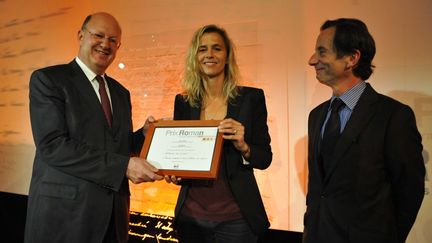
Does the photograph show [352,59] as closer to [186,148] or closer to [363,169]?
[363,169]

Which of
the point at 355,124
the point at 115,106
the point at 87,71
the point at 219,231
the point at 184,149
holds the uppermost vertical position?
the point at 87,71

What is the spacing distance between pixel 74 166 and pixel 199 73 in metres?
0.84

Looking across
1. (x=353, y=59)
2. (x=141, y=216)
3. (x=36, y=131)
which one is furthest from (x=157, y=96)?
(x=353, y=59)

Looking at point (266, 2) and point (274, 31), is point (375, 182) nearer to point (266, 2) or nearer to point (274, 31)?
point (274, 31)

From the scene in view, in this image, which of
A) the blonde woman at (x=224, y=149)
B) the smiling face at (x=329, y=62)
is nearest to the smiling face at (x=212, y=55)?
the blonde woman at (x=224, y=149)

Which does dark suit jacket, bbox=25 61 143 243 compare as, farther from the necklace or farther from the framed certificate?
the necklace

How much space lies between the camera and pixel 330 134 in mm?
1757

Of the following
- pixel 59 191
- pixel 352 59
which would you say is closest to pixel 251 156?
pixel 352 59

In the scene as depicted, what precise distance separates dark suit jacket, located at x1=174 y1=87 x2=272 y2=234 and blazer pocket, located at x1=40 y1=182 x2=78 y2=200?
20.3 inches

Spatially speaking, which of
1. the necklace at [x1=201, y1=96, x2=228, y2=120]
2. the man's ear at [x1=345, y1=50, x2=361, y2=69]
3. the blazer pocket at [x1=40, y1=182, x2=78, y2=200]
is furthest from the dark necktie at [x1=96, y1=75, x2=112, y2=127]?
the man's ear at [x1=345, y1=50, x2=361, y2=69]

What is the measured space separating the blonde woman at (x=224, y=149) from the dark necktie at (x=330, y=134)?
1.01ft

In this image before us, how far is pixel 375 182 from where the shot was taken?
1.60 m

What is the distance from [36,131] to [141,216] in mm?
1971

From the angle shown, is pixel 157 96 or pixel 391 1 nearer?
pixel 391 1
